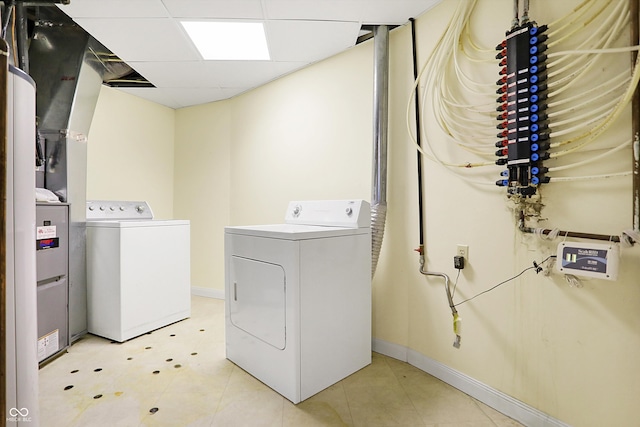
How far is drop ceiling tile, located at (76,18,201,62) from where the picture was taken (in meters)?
2.06

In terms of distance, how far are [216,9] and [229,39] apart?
0.37m

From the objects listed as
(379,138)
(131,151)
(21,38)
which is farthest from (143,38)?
(379,138)

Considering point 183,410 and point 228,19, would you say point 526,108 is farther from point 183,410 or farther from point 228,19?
point 183,410

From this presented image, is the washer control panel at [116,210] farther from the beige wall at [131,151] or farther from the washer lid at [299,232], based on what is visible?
the washer lid at [299,232]

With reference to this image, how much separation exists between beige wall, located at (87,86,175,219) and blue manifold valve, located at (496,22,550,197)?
345cm

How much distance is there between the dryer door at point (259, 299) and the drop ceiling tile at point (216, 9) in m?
1.55

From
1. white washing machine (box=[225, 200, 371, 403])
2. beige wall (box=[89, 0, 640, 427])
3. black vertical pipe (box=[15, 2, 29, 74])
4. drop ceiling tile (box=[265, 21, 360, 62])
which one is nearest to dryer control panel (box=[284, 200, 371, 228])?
white washing machine (box=[225, 200, 371, 403])

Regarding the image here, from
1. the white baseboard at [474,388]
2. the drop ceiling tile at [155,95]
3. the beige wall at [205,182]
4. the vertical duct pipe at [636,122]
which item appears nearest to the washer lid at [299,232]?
the white baseboard at [474,388]

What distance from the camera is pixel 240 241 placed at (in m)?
1.97

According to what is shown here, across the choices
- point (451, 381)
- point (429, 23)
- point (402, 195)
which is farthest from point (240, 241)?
point (429, 23)

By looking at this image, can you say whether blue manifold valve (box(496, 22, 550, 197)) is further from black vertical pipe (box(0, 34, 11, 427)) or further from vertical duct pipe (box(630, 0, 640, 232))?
black vertical pipe (box(0, 34, 11, 427))

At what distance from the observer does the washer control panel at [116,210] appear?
2787mm

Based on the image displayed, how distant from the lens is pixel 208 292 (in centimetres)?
363

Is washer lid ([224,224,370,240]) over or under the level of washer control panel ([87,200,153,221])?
under
